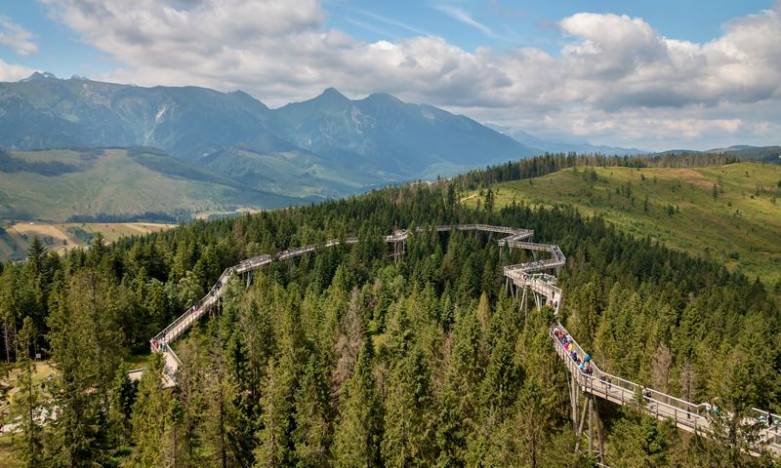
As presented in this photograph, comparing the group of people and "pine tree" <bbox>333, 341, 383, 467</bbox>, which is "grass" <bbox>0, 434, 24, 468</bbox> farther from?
the group of people

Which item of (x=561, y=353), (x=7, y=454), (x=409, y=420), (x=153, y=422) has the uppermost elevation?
(x=561, y=353)

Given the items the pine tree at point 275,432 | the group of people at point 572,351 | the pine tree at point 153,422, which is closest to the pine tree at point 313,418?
the pine tree at point 275,432

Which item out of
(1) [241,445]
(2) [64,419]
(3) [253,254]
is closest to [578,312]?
(1) [241,445]

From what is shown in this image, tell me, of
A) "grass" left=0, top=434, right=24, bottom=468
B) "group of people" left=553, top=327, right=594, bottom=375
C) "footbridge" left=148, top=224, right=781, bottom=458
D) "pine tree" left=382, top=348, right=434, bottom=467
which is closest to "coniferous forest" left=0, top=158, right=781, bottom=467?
"pine tree" left=382, top=348, right=434, bottom=467

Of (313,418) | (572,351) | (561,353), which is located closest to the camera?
Result: (313,418)

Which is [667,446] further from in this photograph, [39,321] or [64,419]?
[39,321]

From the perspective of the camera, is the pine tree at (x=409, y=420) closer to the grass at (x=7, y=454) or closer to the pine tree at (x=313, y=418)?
the pine tree at (x=313, y=418)

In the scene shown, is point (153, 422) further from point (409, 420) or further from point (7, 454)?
point (409, 420)

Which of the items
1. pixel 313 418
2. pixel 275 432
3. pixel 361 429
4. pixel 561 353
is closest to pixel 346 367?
pixel 313 418
